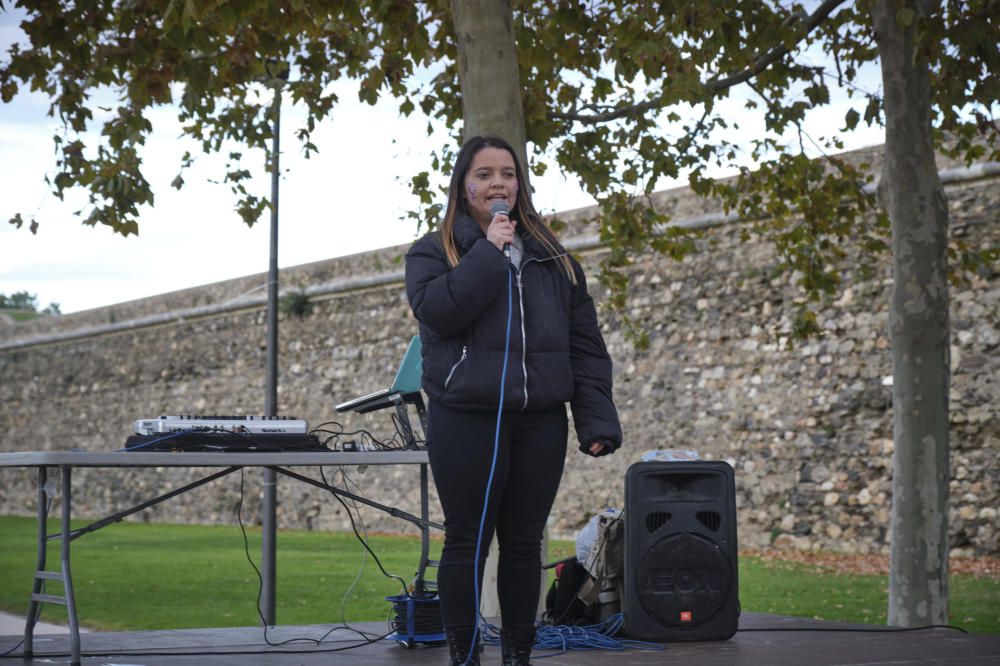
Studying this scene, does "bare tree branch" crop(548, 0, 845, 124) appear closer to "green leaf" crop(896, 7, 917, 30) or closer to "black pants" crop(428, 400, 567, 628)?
"green leaf" crop(896, 7, 917, 30)

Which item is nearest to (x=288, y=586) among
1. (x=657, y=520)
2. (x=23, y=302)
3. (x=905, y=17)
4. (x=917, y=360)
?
(x=917, y=360)

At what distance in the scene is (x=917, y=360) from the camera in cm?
652

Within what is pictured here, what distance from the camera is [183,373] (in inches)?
829

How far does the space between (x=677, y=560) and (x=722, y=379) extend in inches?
311

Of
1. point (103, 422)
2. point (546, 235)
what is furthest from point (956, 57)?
point (103, 422)

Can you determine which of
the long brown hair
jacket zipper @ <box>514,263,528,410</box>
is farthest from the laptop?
jacket zipper @ <box>514,263,528,410</box>

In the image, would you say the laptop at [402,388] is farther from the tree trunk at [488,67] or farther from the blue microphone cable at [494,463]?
the blue microphone cable at [494,463]

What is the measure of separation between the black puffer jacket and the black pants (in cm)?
6

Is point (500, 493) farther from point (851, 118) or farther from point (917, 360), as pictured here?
point (851, 118)

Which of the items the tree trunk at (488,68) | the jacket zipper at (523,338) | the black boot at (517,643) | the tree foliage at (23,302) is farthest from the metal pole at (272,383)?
the tree foliage at (23,302)

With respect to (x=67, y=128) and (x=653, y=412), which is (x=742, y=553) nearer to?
(x=653, y=412)

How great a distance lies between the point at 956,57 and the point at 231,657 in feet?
19.0

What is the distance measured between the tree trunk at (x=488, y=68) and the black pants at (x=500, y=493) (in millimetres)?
2154

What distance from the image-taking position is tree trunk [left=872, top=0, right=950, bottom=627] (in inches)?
254
